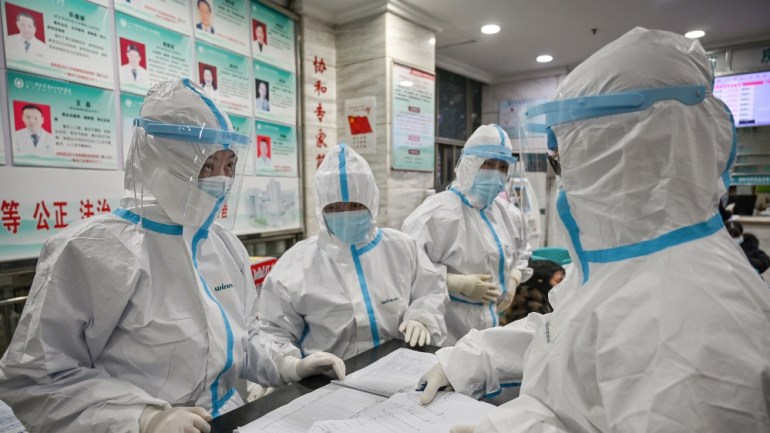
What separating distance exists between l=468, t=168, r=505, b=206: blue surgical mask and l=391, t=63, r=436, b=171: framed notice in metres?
1.17

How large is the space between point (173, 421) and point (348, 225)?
1010 mm

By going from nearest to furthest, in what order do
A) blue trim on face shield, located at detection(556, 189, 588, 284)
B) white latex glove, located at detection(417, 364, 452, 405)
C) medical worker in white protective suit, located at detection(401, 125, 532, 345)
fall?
blue trim on face shield, located at detection(556, 189, 588, 284), white latex glove, located at detection(417, 364, 452, 405), medical worker in white protective suit, located at detection(401, 125, 532, 345)

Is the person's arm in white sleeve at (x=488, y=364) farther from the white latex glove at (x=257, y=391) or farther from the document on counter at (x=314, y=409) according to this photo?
the white latex glove at (x=257, y=391)

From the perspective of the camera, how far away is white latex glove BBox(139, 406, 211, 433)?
977 millimetres

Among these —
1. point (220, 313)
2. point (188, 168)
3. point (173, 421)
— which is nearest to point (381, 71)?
point (188, 168)

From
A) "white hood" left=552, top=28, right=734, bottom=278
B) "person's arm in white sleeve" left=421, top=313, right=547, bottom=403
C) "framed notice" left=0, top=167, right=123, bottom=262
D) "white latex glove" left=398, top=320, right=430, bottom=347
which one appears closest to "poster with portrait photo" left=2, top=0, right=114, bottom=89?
"framed notice" left=0, top=167, right=123, bottom=262

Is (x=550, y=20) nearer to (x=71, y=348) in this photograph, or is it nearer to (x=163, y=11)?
(x=163, y=11)

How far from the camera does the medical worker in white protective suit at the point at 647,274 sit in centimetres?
64

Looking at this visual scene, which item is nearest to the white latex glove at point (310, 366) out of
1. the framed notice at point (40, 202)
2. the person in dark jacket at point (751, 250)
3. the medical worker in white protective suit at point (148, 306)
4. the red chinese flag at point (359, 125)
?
the medical worker in white protective suit at point (148, 306)

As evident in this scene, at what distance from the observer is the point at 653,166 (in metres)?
0.78

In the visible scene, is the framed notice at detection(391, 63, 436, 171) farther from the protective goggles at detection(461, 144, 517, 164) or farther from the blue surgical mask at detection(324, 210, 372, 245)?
the blue surgical mask at detection(324, 210, 372, 245)

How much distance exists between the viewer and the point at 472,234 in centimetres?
251

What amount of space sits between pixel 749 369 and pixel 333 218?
1.45 m

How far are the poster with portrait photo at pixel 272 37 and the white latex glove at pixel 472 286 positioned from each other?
2.03 meters
